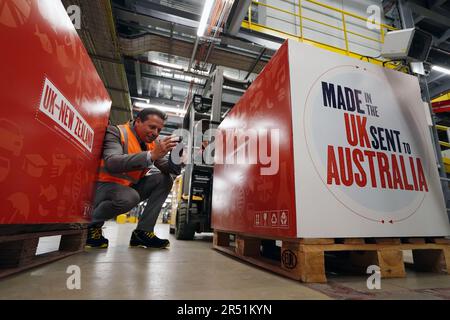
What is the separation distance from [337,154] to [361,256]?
2.53 feet

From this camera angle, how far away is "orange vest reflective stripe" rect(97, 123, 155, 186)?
9.13 ft

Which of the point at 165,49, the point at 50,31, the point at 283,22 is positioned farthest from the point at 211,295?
the point at 283,22

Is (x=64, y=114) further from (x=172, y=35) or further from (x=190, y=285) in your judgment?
(x=172, y=35)

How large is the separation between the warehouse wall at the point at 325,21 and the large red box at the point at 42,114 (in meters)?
6.55

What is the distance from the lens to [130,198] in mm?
2721

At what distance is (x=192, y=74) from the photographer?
309 inches

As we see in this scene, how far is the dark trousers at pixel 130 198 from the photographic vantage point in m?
2.71

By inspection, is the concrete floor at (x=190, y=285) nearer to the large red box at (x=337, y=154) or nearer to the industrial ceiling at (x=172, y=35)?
the large red box at (x=337, y=154)

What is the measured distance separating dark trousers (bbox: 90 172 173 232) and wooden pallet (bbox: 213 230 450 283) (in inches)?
55.7

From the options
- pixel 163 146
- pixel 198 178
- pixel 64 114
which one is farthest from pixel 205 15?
pixel 64 114

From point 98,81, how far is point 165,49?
4.70m

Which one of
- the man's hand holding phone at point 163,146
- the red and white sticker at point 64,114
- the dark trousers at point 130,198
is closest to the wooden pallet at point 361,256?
Answer: the man's hand holding phone at point 163,146

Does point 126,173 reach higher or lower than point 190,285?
higher

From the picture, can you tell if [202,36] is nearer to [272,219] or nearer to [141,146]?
[141,146]
